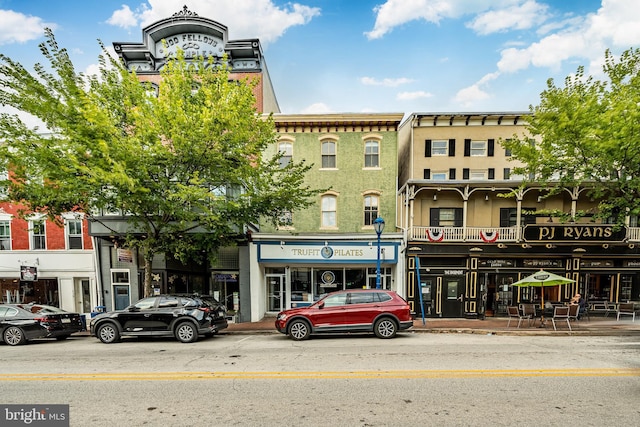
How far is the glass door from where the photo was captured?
15195 mm

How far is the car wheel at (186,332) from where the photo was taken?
9.77m

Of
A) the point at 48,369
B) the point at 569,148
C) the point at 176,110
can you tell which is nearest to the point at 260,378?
the point at 48,369

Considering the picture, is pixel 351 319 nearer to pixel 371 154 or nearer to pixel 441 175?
pixel 371 154

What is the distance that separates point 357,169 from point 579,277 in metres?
11.5

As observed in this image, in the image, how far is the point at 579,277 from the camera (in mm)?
14414

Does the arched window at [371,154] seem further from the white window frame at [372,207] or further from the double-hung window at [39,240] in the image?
the double-hung window at [39,240]

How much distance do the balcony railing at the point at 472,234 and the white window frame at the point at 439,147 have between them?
4.26 metres

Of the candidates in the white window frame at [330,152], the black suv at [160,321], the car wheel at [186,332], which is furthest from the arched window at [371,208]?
the car wheel at [186,332]

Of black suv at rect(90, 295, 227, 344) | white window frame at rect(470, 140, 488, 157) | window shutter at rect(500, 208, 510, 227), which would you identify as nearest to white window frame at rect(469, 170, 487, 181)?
white window frame at rect(470, 140, 488, 157)

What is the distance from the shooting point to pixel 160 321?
9.91 meters

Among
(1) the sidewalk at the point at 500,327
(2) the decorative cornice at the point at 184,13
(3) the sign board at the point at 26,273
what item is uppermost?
(2) the decorative cornice at the point at 184,13

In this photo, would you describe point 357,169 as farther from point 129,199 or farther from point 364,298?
point 129,199

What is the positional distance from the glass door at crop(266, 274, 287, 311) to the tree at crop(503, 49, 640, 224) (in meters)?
11.7

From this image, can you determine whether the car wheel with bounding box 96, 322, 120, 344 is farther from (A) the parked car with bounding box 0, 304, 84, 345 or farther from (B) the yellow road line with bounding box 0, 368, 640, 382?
(B) the yellow road line with bounding box 0, 368, 640, 382
